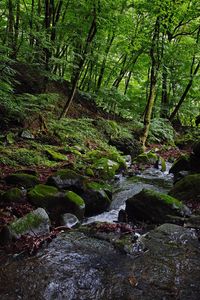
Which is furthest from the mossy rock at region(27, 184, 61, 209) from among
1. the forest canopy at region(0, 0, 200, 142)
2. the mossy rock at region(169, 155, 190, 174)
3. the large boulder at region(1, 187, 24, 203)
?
the mossy rock at region(169, 155, 190, 174)

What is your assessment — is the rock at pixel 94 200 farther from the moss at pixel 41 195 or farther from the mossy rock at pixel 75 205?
the moss at pixel 41 195

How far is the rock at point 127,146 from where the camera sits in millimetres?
16250

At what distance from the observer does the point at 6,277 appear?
14.2 ft

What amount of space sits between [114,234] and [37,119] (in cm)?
840

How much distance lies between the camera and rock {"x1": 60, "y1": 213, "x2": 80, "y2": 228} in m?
6.52

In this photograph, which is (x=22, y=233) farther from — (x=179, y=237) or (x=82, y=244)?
(x=179, y=237)

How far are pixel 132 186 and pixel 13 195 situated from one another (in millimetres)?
4687

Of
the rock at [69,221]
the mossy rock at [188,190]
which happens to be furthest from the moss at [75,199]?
the mossy rock at [188,190]

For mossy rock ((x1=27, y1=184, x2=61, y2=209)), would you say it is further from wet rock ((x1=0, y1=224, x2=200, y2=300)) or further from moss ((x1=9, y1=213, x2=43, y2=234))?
wet rock ((x1=0, y1=224, x2=200, y2=300))

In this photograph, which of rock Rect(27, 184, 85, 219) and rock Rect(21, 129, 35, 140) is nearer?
rock Rect(27, 184, 85, 219)

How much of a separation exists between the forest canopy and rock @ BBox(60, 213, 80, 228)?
16.1 ft

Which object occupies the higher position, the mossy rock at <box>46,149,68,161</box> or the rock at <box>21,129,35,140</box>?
the rock at <box>21,129,35,140</box>

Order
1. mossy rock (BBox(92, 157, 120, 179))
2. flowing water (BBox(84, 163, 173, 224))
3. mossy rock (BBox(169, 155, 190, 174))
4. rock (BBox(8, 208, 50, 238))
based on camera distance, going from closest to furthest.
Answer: rock (BBox(8, 208, 50, 238))
flowing water (BBox(84, 163, 173, 224))
mossy rock (BBox(92, 157, 120, 179))
mossy rock (BBox(169, 155, 190, 174))

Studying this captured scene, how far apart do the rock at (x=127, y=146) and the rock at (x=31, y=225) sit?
1043 centimetres
